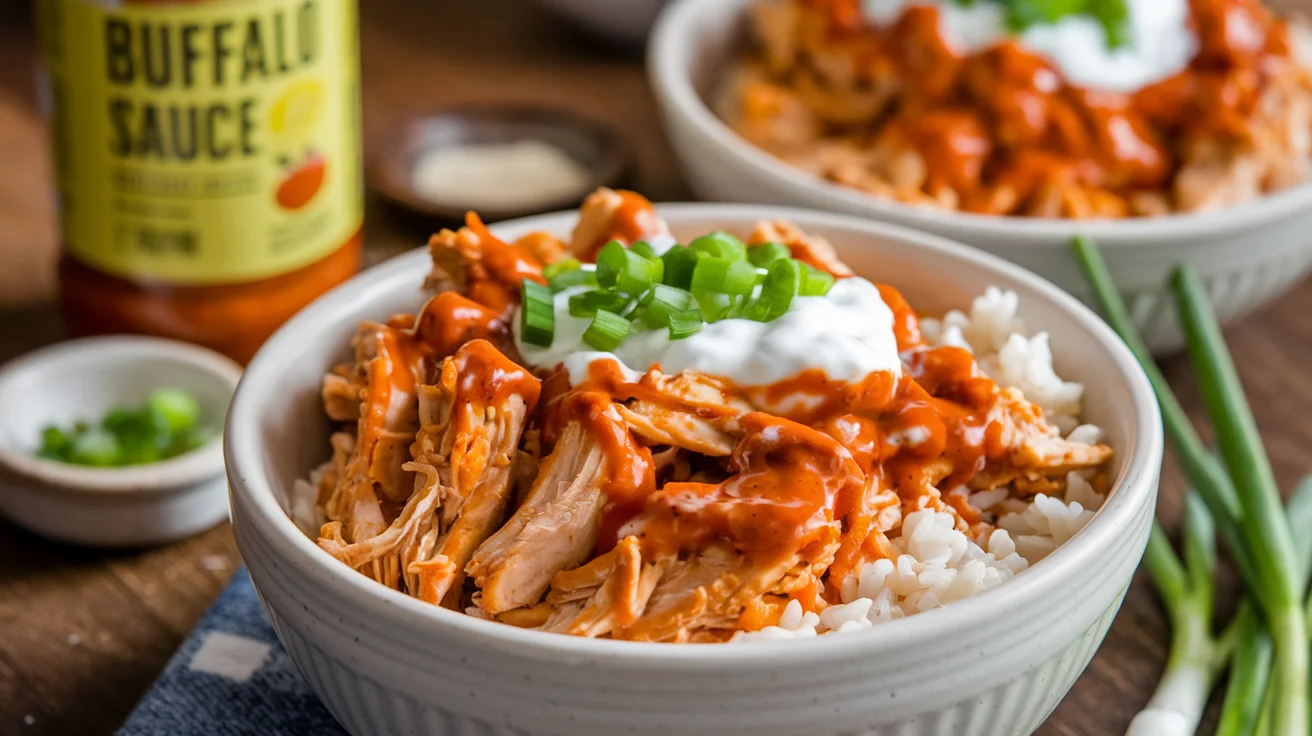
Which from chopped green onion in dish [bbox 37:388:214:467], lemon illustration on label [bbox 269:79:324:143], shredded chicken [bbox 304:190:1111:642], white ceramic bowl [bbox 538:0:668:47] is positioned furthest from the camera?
white ceramic bowl [bbox 538:0:668:47]

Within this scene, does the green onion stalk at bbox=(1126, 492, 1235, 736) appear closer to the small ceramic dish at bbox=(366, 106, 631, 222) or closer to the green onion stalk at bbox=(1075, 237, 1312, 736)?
the green onion stalk at bbox=(1075, 237, 1312, 736)

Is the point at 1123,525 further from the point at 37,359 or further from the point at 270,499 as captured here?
the point at 37,359

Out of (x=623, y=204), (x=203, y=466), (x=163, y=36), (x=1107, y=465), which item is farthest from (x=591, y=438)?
(x=163, y=36)

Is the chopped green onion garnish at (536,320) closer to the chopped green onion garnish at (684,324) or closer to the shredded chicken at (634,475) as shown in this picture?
the shredded chicken at (634,475)

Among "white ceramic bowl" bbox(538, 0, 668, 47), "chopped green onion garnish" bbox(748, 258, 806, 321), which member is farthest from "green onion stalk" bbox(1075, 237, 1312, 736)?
"white ceramic bowl" bbox(538, 0, 668, 47)

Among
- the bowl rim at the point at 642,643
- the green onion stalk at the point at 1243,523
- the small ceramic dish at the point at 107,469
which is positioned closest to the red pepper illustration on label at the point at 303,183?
the small ceramic dish at the point at 107,469

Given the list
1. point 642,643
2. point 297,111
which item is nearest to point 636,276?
point 642,643
